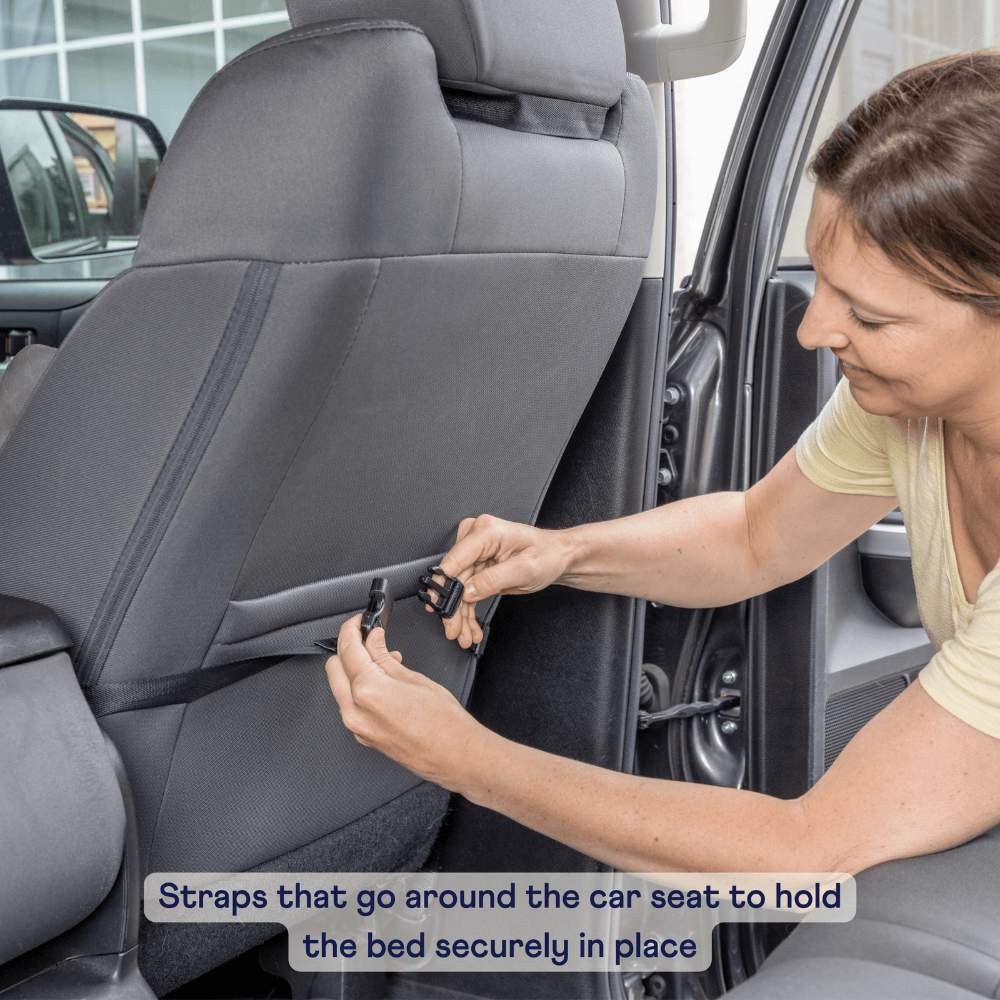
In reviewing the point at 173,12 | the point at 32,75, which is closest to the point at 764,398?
the point at 173,12

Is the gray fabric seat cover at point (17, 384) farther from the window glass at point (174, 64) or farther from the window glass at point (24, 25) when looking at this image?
the window glass at point (24, 25)

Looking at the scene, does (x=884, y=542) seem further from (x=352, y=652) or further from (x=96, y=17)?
(x=96, y=17)

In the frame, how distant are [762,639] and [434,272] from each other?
74 centimetres

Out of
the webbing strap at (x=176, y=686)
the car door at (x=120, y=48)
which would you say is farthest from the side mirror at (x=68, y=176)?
the webbing strap at (x=176, y=686)

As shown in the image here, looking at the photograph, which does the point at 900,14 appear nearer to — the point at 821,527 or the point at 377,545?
the point at 821,527

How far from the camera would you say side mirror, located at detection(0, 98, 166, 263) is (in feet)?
9.49

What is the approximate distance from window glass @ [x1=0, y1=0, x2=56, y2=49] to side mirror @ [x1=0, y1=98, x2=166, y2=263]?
124 inches

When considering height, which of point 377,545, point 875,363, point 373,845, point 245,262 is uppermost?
point 245,262

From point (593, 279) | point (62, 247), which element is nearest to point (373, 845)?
point (593, 279)

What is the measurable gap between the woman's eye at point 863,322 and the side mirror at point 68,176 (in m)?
2.20

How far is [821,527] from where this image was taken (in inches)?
54.7

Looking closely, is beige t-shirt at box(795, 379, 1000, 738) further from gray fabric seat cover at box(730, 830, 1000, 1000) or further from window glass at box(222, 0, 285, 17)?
window glass at box(222, 0, 285, 17)

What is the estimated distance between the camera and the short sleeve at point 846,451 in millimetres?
1293

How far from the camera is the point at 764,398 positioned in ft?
5.06
